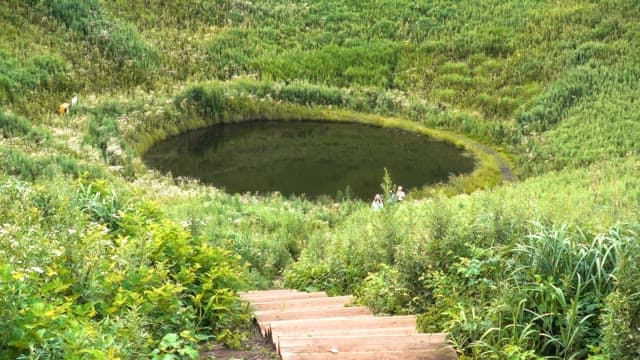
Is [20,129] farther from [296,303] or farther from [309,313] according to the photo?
[309,313]

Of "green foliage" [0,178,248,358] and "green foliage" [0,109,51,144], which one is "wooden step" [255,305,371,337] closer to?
"green foliage" [0,178,248,358]

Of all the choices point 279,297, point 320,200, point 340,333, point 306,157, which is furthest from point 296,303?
point 306,157

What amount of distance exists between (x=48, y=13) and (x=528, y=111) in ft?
70.8

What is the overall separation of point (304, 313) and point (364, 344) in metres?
1.54

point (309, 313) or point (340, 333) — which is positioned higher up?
point (340, 333)

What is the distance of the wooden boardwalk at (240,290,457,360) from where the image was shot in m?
4.58

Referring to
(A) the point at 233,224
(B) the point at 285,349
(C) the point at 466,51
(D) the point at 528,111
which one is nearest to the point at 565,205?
(B) the point at 285,349

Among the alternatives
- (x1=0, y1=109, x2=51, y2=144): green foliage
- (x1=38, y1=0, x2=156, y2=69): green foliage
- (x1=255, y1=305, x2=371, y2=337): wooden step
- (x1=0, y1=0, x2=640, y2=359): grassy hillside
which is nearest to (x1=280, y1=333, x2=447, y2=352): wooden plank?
(x1=0, y1=0, x2=640, y2=359): grassy hillside

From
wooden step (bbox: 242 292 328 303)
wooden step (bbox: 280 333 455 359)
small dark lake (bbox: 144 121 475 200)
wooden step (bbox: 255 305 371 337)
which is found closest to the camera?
wooden step (bbox: 280 333 455 359)

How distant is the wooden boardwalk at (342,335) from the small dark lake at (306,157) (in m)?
14.4

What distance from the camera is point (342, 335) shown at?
16.3 ft

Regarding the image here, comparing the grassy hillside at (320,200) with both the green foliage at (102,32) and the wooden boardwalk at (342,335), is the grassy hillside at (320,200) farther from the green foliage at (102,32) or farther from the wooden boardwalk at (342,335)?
the wooden boardwalk at (342,335)

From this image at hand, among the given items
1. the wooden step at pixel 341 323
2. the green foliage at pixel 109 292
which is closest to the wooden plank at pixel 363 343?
the wooden step at pixel 341 323

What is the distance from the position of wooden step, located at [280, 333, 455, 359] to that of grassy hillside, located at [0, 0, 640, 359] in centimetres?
28
